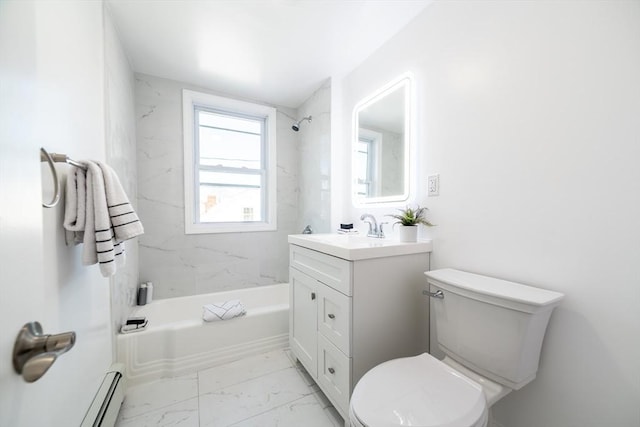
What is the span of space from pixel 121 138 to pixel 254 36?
1.16 m

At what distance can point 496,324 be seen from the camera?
36.9 inches

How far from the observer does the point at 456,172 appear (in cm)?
130

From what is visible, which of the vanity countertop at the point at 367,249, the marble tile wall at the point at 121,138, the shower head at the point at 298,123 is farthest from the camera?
the shower head at the point at 298,123

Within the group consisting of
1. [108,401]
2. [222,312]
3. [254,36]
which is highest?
[254,36]

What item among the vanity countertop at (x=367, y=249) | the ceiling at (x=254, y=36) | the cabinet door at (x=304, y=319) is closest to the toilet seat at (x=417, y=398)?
the vanity countertop at (x=367, y=249)

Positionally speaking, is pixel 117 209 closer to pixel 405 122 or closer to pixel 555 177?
pixel 405 122

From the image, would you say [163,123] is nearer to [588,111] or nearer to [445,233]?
[445,233]

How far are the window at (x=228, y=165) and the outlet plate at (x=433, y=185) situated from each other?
173cm

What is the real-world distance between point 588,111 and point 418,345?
1261mm

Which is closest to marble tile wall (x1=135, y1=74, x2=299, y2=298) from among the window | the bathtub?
the window

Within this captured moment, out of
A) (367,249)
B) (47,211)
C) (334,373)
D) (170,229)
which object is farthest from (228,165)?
(334,373)

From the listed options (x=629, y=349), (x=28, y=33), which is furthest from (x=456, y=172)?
(x=28, y=33)

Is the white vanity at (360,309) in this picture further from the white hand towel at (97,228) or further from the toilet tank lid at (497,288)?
the white hand towel at (97,228)

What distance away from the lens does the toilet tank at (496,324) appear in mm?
879
